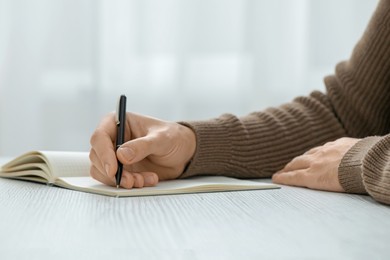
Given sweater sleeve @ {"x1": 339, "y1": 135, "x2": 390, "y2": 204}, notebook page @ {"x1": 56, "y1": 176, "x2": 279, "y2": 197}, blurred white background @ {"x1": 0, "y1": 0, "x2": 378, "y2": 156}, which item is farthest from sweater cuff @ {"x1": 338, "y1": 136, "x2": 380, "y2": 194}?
blurred white background @ {"x1": 0, "y1": 0, "x2": 378, "y2": 156}

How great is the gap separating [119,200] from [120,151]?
0.12 metres

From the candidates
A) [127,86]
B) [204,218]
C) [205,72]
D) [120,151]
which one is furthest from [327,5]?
[204,218]

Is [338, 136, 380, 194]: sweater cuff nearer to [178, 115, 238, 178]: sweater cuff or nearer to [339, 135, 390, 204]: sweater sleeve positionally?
[339, 135, 390, 204]: sweater sleeve

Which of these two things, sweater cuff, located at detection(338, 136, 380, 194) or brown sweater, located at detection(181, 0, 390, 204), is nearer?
sweater cuff, located at detection(338, 136, 380, 194)

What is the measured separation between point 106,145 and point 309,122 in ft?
1.62

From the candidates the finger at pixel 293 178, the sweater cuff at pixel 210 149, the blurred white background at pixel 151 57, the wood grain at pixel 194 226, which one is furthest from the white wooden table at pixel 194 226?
the blurred white background at pixel 151 57

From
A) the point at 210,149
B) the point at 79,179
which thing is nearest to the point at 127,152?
the point at 79,179

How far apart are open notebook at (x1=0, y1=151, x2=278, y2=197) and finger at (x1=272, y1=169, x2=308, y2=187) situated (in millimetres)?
50

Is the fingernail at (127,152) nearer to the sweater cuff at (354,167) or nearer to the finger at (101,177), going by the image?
the finger at (101,177)

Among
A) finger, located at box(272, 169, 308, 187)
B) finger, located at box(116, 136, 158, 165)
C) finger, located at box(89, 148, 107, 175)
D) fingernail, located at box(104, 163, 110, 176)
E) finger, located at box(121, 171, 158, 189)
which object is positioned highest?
finger, located at box(116, 136, 158, 165)

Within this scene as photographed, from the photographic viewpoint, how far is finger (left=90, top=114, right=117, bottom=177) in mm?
923

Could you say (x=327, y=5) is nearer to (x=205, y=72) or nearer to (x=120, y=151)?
(x=205, y=72)

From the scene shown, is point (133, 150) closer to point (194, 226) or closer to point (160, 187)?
point (160, 187)

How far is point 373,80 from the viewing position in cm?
132
